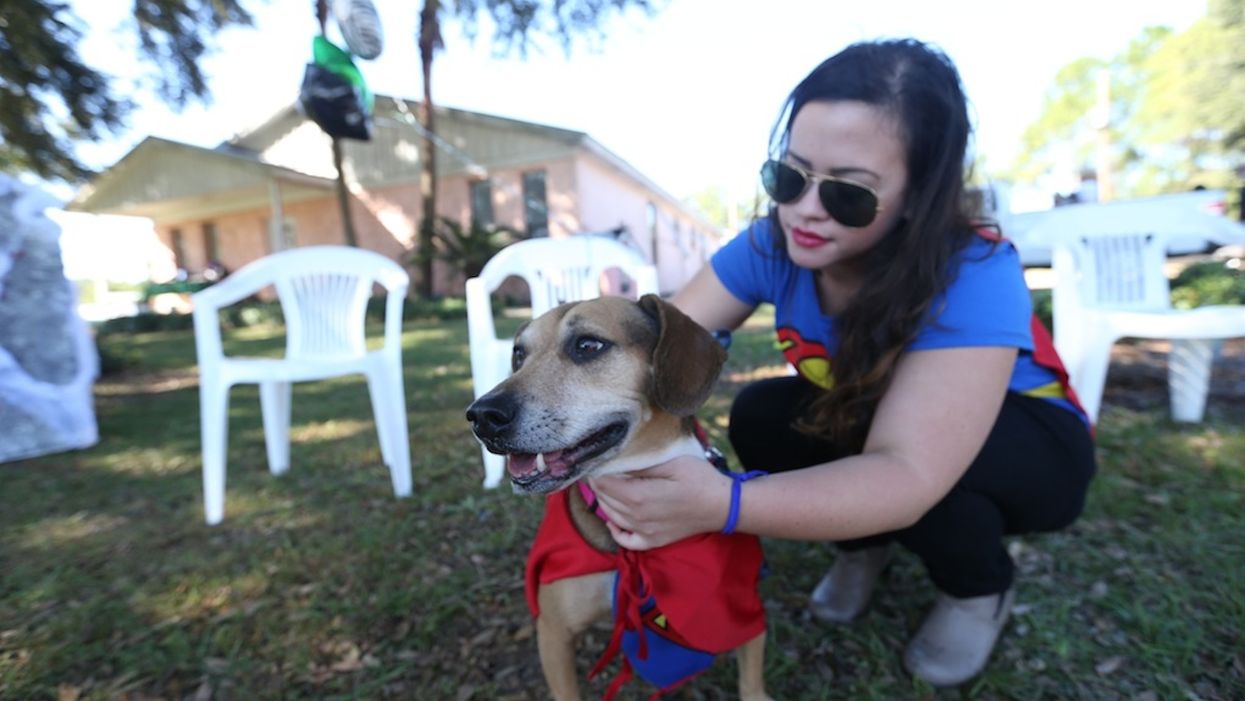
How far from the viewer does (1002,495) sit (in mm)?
1813

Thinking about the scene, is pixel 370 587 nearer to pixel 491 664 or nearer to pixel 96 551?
pixel 491 664

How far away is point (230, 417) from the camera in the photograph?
18.3ft

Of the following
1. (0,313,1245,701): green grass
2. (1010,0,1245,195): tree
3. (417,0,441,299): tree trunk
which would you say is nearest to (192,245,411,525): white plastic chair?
(0,313,1245,701): green grass

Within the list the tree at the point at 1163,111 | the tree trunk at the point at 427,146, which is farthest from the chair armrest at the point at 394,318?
the tree at the point at 1163,111

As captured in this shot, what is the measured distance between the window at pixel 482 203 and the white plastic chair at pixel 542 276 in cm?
1466

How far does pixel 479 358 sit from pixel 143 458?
3020 mm

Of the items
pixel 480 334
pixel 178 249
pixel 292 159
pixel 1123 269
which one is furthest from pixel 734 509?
pixel 178 249

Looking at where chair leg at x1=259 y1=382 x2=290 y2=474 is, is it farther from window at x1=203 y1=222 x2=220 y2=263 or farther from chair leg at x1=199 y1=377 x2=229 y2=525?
window at x1=203 y1=222 x2=220 y2=263

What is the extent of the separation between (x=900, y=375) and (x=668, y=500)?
2.31 feet

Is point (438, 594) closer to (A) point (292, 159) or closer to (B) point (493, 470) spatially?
(B) point (493, 470)

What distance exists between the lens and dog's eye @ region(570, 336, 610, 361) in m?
1.63

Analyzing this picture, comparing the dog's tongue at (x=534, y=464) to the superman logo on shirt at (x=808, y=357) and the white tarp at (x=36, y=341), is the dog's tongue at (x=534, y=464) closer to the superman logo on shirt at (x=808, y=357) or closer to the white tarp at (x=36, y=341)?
the superman logo on shirt at (x=808, y=357)

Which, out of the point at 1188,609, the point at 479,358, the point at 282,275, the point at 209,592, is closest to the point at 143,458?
the point at 282,275

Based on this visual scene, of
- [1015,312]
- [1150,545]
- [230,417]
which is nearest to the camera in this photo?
[1015,312]
